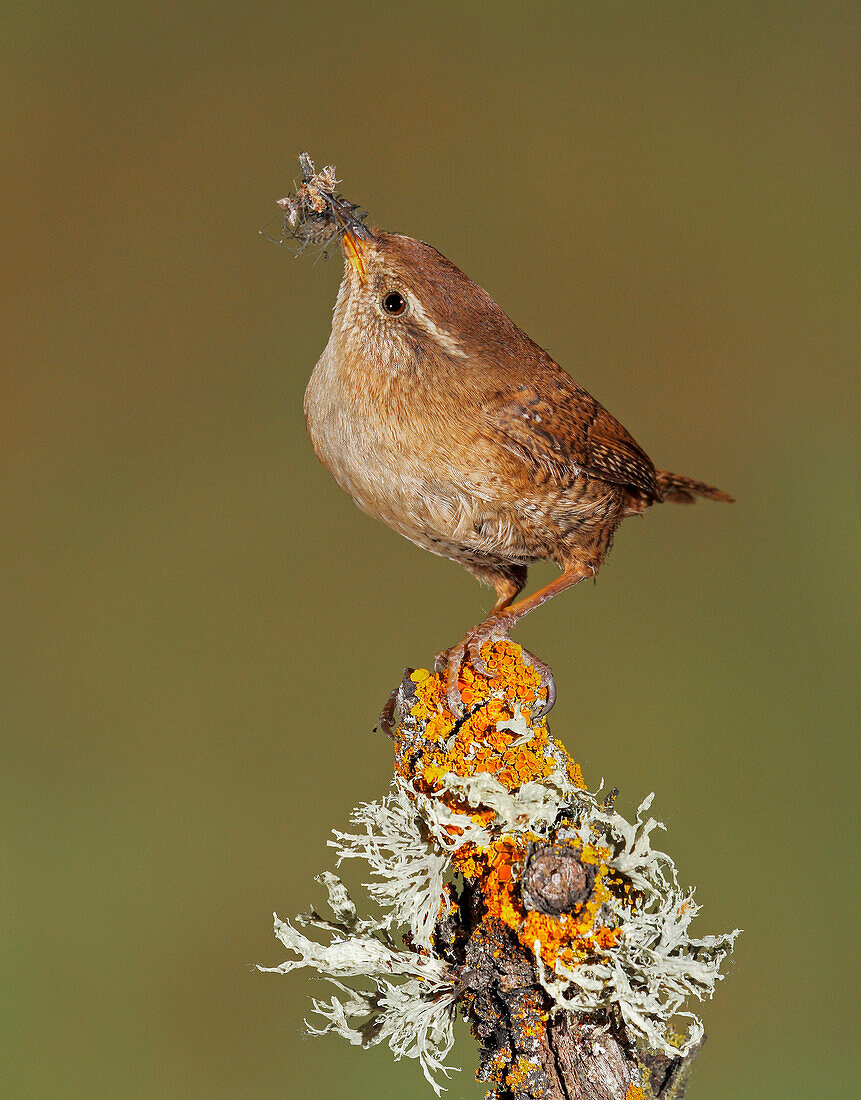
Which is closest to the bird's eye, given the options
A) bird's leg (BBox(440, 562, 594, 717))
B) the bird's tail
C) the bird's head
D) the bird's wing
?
the bird's head

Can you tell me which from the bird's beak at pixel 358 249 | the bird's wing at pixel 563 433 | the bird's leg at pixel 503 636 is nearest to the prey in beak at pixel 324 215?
the bird's beak at pixel 358 249

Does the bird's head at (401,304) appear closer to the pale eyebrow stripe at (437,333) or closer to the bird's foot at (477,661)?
the pale eyebrow stripe at (437,333)

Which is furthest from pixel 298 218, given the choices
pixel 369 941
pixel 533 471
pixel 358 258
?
pixel 369 941

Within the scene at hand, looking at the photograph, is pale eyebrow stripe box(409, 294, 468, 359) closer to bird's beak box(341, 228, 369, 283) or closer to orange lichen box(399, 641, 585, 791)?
bird's beak box(341, 228, 369, 283)

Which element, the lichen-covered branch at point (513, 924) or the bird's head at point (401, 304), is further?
the bird's head at point (401, 304)

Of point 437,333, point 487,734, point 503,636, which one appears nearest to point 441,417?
point 437,333

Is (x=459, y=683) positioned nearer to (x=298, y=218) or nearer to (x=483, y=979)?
(x=483, y=979)

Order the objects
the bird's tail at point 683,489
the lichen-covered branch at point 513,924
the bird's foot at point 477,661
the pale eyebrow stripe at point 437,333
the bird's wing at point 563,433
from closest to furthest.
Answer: the lichen-covered branch at point 513,924 → the bird's foot at point 477,661 → the pale eyebrow stripe at point 437,333 → the bird's wing at point 563,433 → the bird's tail at point 683,489

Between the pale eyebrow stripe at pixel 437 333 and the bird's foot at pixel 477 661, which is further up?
the pale eyebrow stripe at pixel 437 333
